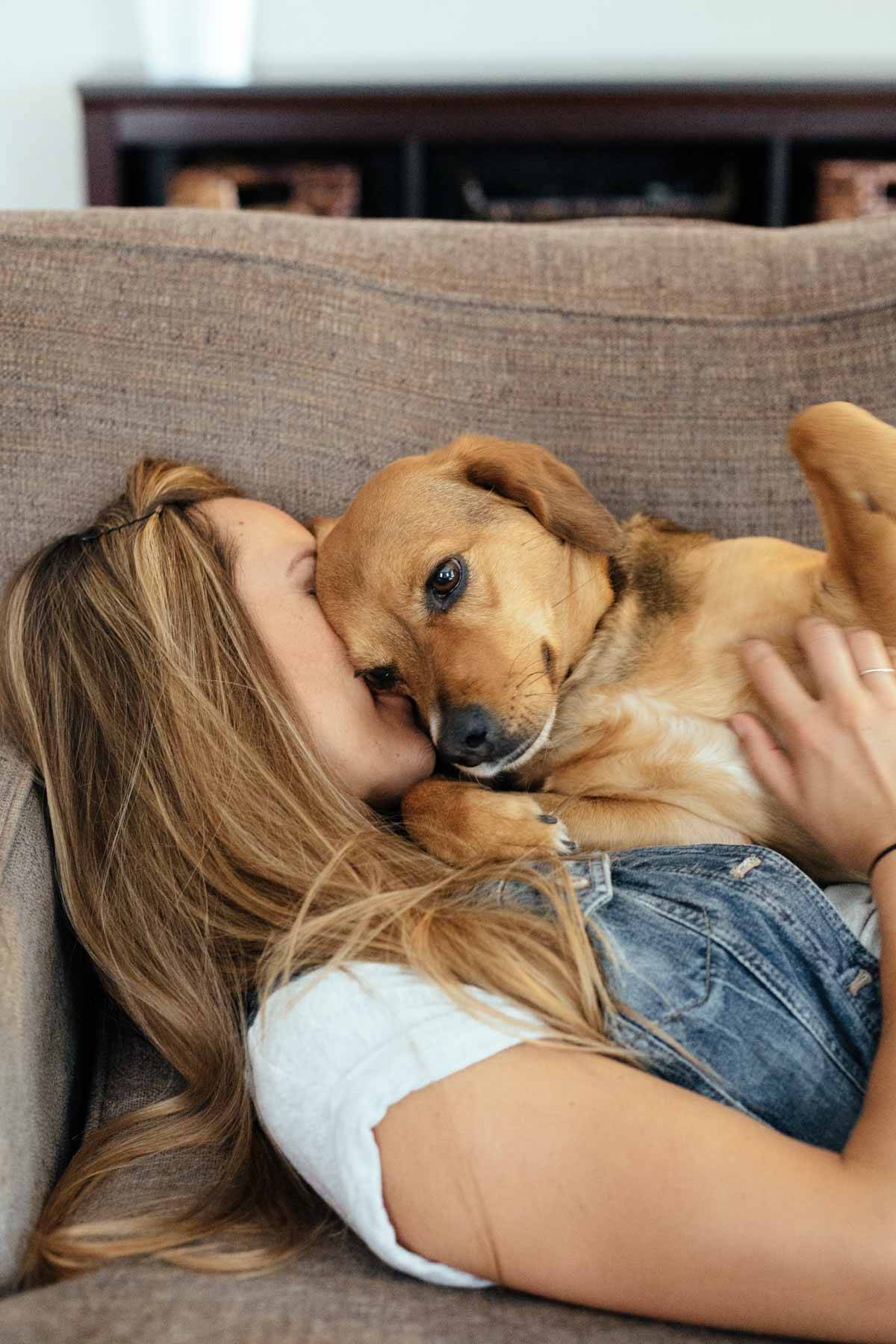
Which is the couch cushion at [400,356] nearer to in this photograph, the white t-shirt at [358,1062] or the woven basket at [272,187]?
the white t-shirt at [358,1062]

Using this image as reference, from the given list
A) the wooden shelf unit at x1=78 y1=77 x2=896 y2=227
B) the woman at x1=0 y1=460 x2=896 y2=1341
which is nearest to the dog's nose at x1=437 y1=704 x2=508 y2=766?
the woman at x1=0 y1=460 x2=896 y2=1341

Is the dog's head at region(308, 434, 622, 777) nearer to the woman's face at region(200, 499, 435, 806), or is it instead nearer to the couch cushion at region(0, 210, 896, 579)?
the woman's face at region(200, 499, 435, 806)

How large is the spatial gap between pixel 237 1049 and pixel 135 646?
1.57 ft

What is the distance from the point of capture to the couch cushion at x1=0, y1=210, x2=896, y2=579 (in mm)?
1709

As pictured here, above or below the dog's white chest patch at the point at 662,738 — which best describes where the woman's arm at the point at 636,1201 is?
below

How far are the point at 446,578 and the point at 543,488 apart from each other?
0.54 ft

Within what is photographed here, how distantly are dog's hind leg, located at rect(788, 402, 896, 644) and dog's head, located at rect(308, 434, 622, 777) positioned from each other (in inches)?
10.1

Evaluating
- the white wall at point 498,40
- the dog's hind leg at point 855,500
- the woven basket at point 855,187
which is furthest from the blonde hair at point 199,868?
the white wall at point 498,40

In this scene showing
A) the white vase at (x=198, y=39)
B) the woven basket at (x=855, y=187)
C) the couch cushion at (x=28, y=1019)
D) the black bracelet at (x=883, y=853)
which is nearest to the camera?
the couch cushion at (x=28, y=1019)

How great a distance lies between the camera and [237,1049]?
128cm

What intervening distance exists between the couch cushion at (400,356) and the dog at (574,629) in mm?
270

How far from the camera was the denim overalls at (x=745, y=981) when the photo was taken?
3.53ft

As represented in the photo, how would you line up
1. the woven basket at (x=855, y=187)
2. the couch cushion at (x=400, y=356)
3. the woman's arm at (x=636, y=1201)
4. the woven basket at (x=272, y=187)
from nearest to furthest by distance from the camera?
the woman's arm at (x=636, y=1201) → the couch cushion at (x=400, y=356) → the woven basket at (x=855, y=187) → the woven basket at (x=272, y=187)

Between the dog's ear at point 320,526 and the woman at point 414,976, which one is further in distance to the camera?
the dog's ear at point 320,526
